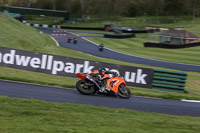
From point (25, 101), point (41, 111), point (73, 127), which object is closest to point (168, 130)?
point (73, 127)

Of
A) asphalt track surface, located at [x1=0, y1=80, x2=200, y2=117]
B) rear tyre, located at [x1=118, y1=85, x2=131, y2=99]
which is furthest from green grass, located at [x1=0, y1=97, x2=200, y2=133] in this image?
rear tyre, located at [x1=118, y1=85, x2=131, y2=99]

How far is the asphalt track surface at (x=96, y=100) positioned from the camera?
11.1 meters

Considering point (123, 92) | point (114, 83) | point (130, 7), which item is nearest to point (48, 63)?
point (114, 83)

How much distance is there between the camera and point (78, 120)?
8031 millimetres

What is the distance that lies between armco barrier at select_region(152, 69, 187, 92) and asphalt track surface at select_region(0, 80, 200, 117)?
7.94 ft

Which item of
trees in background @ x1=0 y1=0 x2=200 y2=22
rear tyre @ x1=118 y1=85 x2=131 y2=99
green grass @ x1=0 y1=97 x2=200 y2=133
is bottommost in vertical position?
green grass @ x1=0 y1=97 x2=200 y2=133

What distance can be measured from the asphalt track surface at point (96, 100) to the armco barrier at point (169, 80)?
2.42 m

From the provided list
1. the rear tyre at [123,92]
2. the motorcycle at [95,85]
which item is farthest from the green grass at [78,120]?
the rear tyre at [123,92]

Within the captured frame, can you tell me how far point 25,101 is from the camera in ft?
31.8

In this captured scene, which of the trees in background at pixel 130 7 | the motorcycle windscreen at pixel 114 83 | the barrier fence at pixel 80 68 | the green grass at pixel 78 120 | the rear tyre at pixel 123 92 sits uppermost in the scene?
the trees in background at pixel 130 7

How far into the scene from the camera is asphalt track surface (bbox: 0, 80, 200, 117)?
11133 millimetres

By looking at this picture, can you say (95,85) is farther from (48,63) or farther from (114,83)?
(48,63)

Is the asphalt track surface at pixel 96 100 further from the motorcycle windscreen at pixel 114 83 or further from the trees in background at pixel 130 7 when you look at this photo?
the trees in background at pixel 130 7

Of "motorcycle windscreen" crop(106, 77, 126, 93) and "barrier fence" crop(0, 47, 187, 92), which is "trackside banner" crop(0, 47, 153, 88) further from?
"motorcycle windscreen" crop(106, 77, 126, 93)
